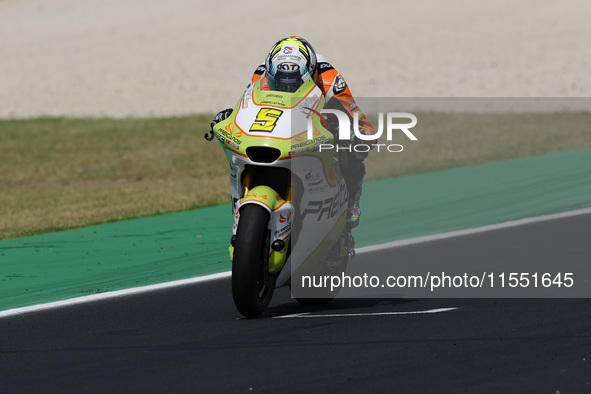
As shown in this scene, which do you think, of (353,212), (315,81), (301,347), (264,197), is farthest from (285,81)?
(301,347)

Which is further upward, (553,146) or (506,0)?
(506,0)

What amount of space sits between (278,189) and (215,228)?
5.04m

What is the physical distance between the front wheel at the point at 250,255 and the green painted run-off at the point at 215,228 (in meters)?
2.26

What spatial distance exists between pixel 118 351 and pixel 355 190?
207 cm

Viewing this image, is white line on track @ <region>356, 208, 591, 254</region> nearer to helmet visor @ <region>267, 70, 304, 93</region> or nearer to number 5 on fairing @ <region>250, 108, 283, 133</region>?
helmet visor @ <region>267, 70, 304, 93</region>

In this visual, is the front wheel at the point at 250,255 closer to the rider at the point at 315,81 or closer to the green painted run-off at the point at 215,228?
the rider at the point at 315,81

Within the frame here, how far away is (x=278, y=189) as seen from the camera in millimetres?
6746

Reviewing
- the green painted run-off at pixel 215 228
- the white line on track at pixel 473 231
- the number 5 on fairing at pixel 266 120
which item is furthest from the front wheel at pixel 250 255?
the white line on track at pixel 473 231

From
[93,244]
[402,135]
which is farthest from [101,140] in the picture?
[93,244]

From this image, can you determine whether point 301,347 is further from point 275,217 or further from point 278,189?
point 278,189

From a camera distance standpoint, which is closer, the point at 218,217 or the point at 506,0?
the point at 218,217

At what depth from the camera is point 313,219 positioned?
273 inches

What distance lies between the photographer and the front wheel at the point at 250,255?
641cm

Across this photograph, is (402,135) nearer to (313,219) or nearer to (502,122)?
(502,122)
